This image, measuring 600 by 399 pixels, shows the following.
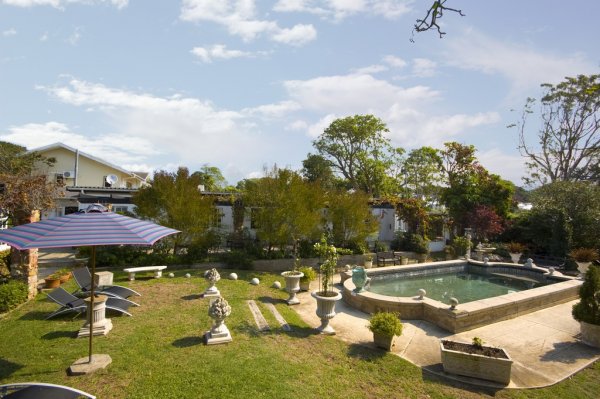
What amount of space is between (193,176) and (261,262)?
18.9 feet

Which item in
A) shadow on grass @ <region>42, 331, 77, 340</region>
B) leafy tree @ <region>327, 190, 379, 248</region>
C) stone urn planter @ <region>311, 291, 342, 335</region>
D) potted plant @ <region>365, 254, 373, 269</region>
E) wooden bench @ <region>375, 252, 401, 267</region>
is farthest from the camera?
leafy tree @ <region>327, 190, 379, 248</region>

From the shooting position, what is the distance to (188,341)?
672 centimetres

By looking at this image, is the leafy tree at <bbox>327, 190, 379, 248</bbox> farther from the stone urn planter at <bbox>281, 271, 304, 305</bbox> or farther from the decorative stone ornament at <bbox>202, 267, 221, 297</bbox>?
the decorative stone ornament at <bbox>202, 267, 221, 297</bbox>

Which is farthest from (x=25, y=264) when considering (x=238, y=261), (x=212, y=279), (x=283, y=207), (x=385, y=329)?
(x=283, y=207)

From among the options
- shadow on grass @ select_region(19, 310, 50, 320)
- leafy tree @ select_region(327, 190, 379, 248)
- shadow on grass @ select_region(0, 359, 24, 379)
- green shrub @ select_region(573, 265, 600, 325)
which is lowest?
shadow on grass @ select_region(19, 310, 50, 320)

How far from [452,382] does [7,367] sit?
7.64m

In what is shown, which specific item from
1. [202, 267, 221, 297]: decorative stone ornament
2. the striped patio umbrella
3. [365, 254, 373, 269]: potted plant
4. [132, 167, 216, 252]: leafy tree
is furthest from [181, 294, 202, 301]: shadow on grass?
[365, 254, 373, 269]: potted plant

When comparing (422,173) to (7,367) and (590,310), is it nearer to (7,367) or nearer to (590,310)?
(590,310)

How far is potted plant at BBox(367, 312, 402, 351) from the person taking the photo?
23.1ft

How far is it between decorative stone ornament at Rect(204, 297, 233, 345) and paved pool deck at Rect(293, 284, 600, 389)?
2772 mm

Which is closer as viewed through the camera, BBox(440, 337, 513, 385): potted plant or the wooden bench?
BBox(440, 337, 513, 385): potted plant

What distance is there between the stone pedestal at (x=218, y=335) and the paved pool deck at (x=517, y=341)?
8.91 ft

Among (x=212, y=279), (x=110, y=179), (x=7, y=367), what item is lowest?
(x=7, y=367)

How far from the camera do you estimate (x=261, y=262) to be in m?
16.3
